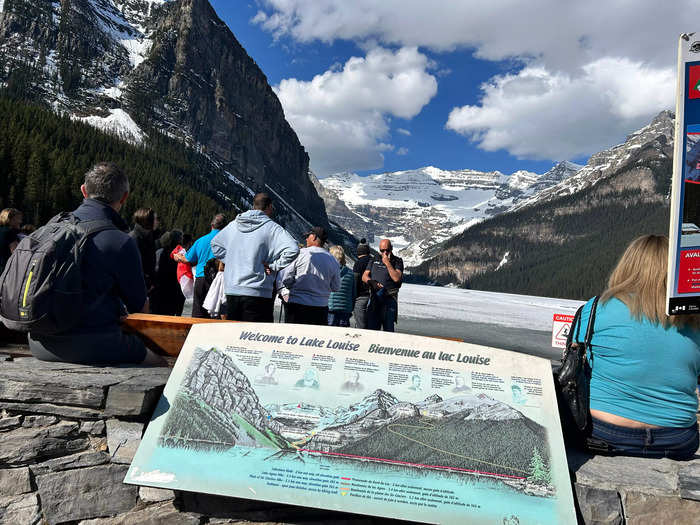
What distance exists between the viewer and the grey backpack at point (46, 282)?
105 inches

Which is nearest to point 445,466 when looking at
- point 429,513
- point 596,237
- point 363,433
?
point 429,513

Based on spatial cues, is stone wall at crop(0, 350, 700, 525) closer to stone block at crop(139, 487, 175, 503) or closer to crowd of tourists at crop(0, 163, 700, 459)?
stone block at crop(139, 487, 175, 503)

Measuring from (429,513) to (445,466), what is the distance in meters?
0.22

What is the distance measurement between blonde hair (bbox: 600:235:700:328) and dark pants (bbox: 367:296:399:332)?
A: 5427 mm

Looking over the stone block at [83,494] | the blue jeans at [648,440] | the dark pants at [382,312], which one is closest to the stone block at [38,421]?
the stone block at [83,494]

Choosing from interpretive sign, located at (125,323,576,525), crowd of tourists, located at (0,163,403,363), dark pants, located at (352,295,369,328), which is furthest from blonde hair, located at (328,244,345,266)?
interpretive sign, located at (125,323,576,525)

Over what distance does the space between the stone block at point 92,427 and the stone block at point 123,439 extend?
52mm

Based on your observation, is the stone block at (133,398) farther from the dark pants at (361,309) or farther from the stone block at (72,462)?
the dark pants at (361,309)

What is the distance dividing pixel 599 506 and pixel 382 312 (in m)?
5.89

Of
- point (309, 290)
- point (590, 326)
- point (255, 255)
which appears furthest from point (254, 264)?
point (590, 326)

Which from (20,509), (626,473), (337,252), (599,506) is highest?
(337,252)

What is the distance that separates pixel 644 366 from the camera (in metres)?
2.65

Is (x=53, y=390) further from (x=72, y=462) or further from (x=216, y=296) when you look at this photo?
(x=216, y=296)

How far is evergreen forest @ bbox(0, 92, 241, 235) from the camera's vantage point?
54.9 m
